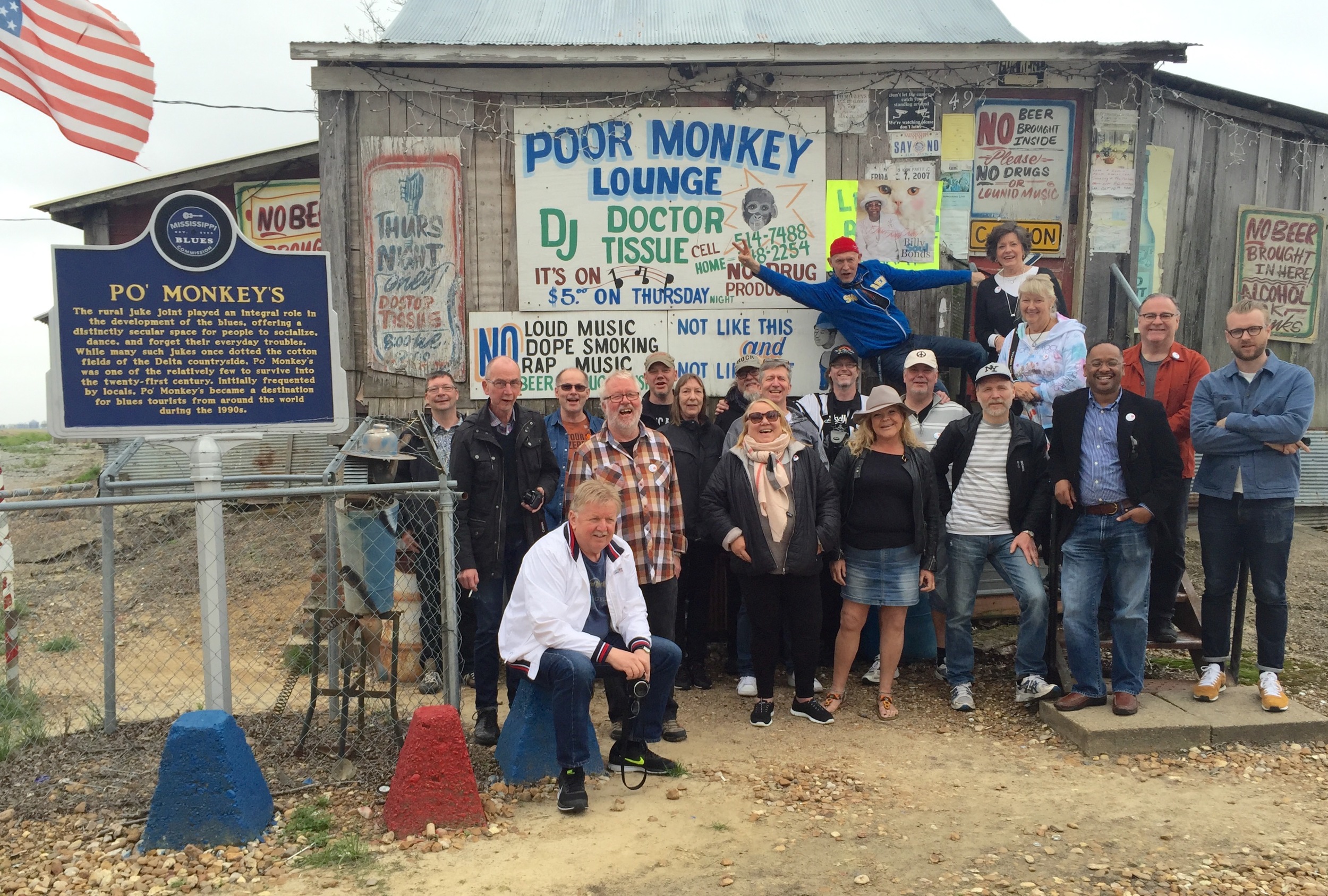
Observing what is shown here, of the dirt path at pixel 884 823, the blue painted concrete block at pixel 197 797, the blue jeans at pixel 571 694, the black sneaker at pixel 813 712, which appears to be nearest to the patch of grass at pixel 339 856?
the dirt path at pixel 884 823

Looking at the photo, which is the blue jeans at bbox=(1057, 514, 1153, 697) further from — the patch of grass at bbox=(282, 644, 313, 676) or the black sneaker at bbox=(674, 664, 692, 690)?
the patch of grass at bbox=(282, 644, 313, 676)

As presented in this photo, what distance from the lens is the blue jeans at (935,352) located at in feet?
22.4

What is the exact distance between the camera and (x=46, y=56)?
223 inches

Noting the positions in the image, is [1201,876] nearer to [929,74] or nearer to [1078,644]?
[1078,644]

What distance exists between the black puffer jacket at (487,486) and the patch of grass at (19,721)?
92.4 inches

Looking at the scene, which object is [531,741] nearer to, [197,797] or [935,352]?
[197,797]

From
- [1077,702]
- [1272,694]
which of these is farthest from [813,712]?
[1272,694]

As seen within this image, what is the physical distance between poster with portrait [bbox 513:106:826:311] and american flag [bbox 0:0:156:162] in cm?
257

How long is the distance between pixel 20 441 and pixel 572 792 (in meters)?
45.9

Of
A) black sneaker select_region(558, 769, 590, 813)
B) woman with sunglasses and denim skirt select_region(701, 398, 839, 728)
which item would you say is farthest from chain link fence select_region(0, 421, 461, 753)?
woman with sunglasses and denim skirt select_region(701, 398, 839, 728)

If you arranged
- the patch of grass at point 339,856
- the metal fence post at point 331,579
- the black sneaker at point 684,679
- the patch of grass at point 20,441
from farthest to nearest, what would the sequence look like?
the patch of grass at point 20,441 < the black sneaker at point 684,679 < the metal fence post at point 331,579 < the patch of grass at point 339,856

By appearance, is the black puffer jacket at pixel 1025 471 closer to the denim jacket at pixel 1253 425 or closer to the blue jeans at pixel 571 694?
the denim jacket at pixel 1253 425

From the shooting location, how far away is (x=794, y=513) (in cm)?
524

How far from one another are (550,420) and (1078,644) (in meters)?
3.27
